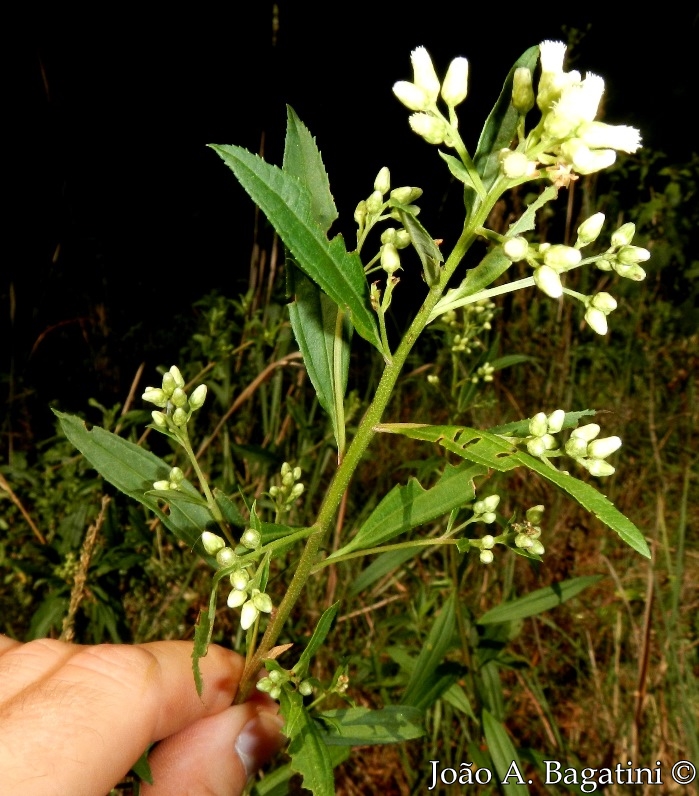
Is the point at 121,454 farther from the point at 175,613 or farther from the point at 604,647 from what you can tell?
the point at 604,647

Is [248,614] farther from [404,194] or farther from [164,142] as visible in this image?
[164,142]

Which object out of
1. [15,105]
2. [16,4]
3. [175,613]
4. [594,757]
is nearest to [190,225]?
[15,105]

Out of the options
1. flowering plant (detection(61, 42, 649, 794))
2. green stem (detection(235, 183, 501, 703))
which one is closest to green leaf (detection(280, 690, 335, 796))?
flowering plant (detection(61, 42, 649, 794))

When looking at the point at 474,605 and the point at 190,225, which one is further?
the point at 190,225

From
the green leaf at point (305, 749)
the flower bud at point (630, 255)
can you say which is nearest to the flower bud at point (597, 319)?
the flower bud at point (630, 255)

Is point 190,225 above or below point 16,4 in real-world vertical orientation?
below

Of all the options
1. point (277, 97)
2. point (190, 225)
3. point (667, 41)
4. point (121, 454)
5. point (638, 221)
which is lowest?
point (121, 454)

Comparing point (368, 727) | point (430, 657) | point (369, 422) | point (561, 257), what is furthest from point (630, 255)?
point (430, 657)
